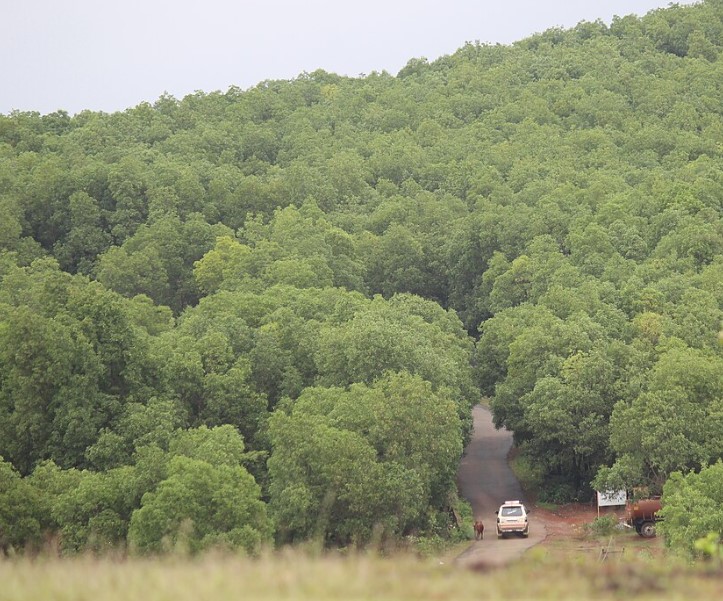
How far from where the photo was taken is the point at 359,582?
13156 millimetres

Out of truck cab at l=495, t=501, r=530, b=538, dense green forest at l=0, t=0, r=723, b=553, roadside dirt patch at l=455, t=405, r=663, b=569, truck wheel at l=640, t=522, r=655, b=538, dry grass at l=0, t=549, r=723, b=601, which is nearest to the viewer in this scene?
dry grass at l=0, t=549, r=723, b=601

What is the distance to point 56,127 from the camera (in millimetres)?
117500

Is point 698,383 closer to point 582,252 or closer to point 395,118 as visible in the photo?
point 582,252

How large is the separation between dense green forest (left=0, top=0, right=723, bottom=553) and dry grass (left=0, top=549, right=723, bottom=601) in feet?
45.7

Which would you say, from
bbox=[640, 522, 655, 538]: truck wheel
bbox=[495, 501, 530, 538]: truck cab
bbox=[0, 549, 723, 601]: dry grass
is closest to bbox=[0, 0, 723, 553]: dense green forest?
bbox=[640, 522, 655, 538]: truck wheel

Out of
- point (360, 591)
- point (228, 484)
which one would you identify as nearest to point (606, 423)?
point (228, 484)

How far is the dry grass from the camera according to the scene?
12.9m

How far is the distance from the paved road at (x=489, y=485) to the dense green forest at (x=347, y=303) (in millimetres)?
2101

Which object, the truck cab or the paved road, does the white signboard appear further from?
the truck cab

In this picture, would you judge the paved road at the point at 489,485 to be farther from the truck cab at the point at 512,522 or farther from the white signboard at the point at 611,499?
the white signboard at the point at 611,499

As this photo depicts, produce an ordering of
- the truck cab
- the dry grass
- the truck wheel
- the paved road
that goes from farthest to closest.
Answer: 1. the truck cab
2. the truck wheel
3. the paved road
4. the dry grass

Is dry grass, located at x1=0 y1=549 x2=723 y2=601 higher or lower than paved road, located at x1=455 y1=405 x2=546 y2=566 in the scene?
higher

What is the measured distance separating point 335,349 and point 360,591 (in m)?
34.2

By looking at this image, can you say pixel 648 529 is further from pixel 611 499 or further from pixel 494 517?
pixel 494 517
